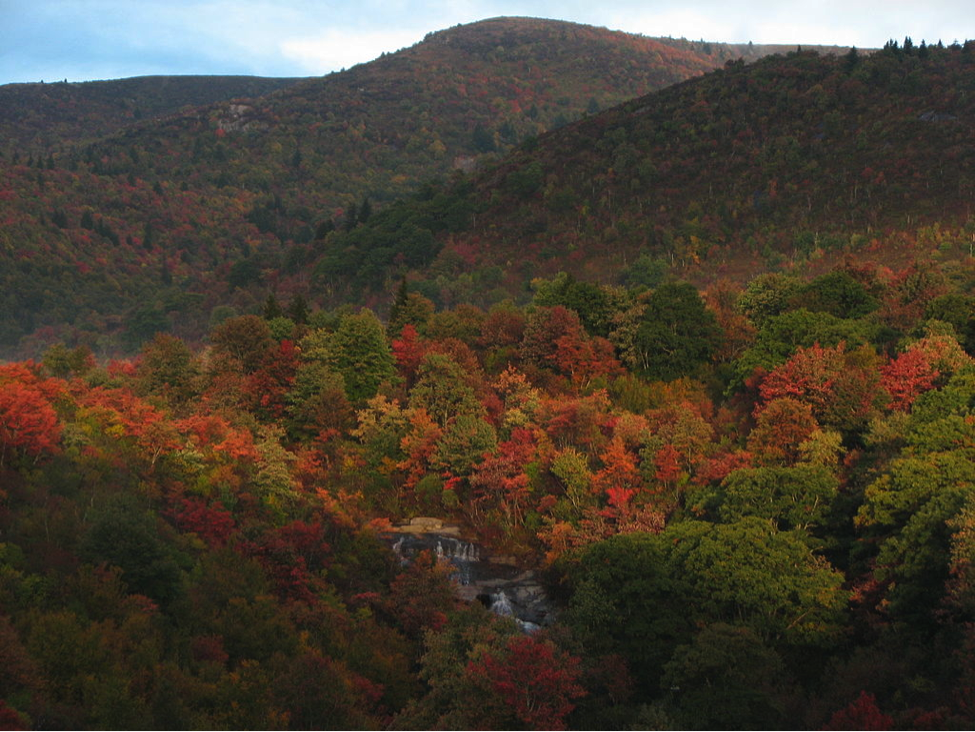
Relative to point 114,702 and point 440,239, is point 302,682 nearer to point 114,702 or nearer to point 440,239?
point 114,702

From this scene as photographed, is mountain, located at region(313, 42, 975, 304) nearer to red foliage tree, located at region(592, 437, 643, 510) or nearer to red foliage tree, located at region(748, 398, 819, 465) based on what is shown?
red foliage tree, located at region(748, 398, 819, 465)

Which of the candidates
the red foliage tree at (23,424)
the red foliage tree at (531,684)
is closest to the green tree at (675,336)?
the red foliage tree at (531,684)

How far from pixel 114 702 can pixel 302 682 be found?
6.51 meters

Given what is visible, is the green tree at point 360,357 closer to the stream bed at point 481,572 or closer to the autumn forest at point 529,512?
the autumn forest at point 529,512

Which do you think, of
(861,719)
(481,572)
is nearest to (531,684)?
(861,719)

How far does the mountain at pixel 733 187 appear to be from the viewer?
4444 inches

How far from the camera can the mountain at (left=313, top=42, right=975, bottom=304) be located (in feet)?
370

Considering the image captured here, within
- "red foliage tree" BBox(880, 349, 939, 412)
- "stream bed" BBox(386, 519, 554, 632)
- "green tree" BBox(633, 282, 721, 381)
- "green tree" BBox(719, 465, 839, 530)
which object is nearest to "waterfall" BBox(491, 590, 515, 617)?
"stream bed" BBox(386, 519, 554, 632)

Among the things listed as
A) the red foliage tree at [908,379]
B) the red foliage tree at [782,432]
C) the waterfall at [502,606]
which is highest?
the red foliage tree at [908,379]

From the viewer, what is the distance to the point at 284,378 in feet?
245

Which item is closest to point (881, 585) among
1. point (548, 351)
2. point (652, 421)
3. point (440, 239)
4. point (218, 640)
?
point (652, 421)

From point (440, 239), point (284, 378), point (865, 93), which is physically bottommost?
point (284, 378)

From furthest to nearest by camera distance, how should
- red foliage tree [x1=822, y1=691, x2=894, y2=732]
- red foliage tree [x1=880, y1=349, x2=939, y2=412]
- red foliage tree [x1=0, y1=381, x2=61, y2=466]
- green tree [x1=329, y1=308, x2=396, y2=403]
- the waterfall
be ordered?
green tree [x1=329, y1=308, x2=396, y2=403] → red foliage tree [x1=880, y1=349, x2=939, y2=412] → the waterfall → red foliage tree [x1=0, y1=381, x2=61, y2=466] → red foliage tree [x1=822, y1=691, x2=894, y2=732]

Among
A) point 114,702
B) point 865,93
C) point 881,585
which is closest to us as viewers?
point 114,702
